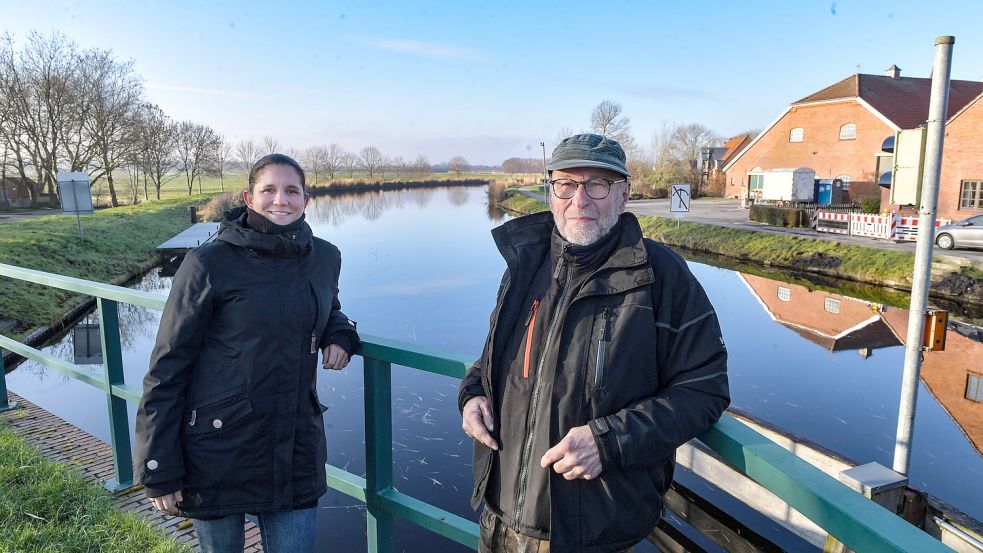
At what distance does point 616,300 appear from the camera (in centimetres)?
151

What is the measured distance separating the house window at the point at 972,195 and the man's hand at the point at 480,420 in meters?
27.4

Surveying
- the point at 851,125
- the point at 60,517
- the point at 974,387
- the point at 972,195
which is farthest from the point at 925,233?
the point at 851,125

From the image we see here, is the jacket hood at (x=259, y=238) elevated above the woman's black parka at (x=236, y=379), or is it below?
above

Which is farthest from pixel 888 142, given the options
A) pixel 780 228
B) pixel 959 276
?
pixel 959 276

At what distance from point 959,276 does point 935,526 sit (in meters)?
13.8

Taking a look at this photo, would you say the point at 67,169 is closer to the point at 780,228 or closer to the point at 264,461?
the point at 780,228

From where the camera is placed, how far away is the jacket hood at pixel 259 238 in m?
1.98

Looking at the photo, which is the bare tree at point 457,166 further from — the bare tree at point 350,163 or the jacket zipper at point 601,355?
the jacket zipper at point 601,355

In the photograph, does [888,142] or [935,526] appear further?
[888,142]

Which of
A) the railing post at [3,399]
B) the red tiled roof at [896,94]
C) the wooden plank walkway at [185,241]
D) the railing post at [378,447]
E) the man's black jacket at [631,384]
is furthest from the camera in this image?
the red tiled roof at [896,94]

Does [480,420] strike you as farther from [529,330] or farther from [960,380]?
[960,380]

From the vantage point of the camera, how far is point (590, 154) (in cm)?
168

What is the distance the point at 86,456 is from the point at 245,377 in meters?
2.82

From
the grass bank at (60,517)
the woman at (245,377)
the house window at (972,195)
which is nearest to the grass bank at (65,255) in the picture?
the grass bank at (60,517)
